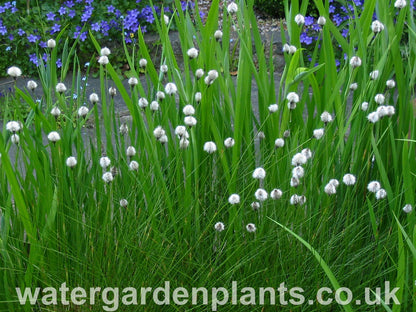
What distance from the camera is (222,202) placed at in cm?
233

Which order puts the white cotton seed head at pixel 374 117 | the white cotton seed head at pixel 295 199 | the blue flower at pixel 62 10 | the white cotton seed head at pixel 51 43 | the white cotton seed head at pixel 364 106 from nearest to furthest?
the white cotton seed head at pixel 295 199
the white cotton seed head at pixel 374 117
the white cotton seed head at pixel 364 106
the white cotton seed head at pixel 51 43
the blue flower at pixel 62 10

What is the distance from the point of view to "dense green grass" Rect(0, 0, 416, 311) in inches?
81.7

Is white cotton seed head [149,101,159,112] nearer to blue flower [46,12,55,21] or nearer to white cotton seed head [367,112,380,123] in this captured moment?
white cotton seed head [367,112,380,123]

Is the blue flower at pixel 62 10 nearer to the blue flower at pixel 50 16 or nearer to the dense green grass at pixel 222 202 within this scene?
the blue flower at pixel 50 16

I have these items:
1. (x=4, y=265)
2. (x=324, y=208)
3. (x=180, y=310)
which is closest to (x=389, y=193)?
(x=324, y=208)

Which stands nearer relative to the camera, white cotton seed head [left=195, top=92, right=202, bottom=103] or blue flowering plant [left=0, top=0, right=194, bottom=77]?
white cotton seed head [left=195, top=92, right=202, bottom=103]

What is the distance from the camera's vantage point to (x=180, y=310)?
2.07m

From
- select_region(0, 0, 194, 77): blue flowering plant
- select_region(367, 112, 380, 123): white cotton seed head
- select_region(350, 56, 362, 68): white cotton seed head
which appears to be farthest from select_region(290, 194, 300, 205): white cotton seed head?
select_region(0, 0, 194, 77): blue flowering plant

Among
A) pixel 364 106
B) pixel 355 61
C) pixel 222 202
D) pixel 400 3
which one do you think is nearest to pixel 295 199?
pixel 222 202

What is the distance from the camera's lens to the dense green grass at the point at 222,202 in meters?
2.07

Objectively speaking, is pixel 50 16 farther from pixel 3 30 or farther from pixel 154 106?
pixel 154 106

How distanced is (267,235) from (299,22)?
2.97ft

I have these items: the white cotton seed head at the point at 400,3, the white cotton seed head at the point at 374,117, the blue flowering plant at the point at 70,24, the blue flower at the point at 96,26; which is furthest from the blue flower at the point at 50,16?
the white cotton seed head at the point at 374,117

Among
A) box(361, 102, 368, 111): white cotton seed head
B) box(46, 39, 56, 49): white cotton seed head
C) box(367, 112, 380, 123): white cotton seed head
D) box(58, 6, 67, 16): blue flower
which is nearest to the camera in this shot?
box(367, 112, 380, 123): white cotton seed head
